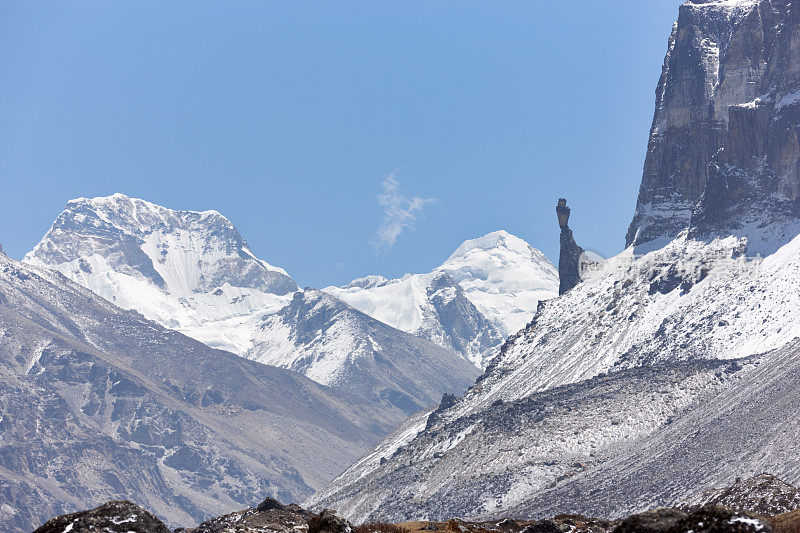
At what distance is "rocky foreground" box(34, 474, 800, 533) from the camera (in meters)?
24.5

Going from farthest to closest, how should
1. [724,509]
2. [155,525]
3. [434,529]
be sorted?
[434,529]
[155,525]
[724,509]

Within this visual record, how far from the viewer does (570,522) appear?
2175 inches

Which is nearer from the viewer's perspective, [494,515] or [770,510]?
[770,510]

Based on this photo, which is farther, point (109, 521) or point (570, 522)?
point (570, 522)

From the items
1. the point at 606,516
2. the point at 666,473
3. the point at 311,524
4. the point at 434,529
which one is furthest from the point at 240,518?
the point at 666,473

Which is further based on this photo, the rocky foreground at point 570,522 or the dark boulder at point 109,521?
the dark boulder at point 109,521

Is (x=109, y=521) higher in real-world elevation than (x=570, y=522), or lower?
higher

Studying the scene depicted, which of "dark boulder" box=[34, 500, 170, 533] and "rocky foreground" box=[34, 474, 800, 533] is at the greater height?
"dark boulder" box=[34, 500, 170, 533]

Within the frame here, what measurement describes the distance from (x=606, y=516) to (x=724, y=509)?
159 m

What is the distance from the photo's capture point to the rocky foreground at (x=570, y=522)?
2445 centimetres

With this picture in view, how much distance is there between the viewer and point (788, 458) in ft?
564

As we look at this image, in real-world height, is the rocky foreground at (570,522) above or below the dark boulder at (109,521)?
below

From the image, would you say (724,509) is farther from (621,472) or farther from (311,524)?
(621,472)

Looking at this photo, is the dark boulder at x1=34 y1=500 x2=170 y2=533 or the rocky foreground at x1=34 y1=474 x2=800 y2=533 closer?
the rocky foreground at x1=34 y1=474 x2=800 y2=533
